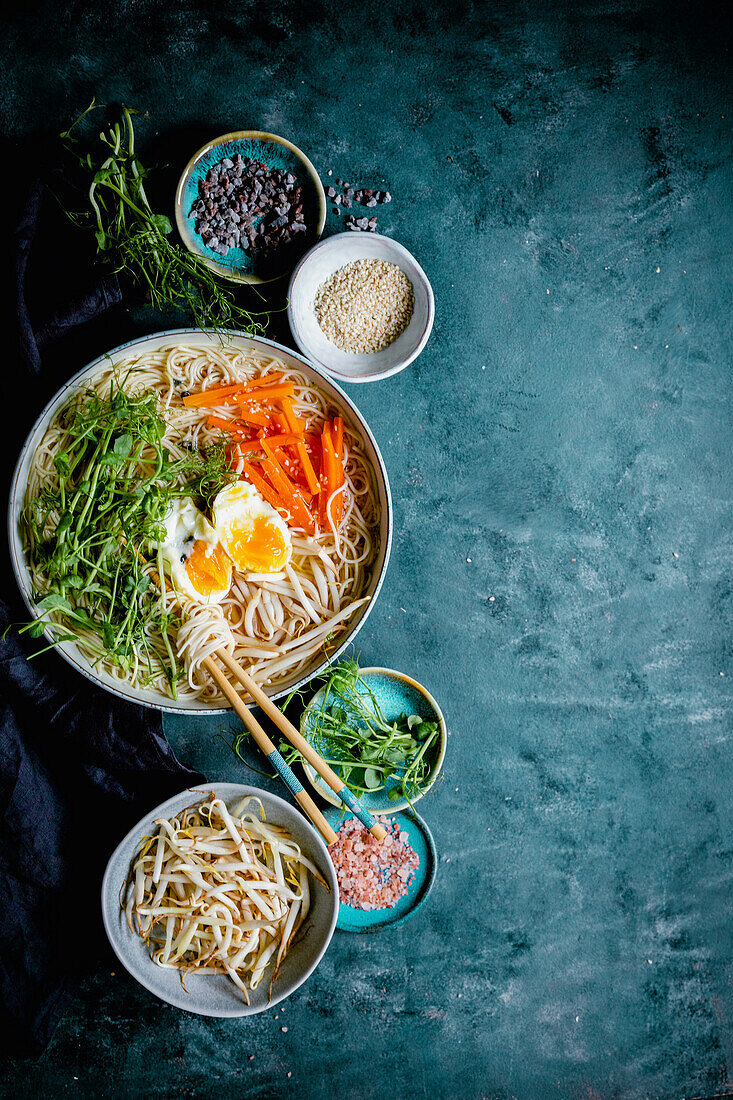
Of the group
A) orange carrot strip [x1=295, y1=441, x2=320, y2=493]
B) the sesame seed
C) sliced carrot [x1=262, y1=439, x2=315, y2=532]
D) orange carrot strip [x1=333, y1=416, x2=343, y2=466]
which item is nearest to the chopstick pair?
sliced carrot [x1=262, y1=439, x2=315, y2=532]

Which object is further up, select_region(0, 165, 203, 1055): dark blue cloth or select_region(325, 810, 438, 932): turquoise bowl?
select_region(0, 165, 203, 1055): dark blue cloth

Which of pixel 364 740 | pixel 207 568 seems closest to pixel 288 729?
pixel 364 740

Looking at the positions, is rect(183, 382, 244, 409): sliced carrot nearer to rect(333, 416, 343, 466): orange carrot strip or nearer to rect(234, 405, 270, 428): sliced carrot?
rect(234, 405, 270, 428): sliced carrot

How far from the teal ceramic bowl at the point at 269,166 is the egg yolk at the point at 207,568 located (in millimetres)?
1107

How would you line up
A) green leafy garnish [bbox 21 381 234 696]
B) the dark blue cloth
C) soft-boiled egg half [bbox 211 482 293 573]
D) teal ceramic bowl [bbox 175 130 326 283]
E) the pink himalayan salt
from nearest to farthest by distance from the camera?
green leafy garnish [bbox 21 381 234 696] → soft-boiled egg half [bbox 211 482 293 573] → the dark blue cloth → teal ceramic bowl [bbox 175 130 326 283] → the pink himalayan salt

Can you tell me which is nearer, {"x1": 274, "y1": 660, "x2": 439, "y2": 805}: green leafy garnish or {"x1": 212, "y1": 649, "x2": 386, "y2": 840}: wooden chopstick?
{"x1": 212, "y1": 649, "x2": 386, "y2": 840}: wooden chopstick

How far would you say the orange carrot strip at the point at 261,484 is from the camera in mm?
2600

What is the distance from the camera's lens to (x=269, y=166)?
9.25 feet

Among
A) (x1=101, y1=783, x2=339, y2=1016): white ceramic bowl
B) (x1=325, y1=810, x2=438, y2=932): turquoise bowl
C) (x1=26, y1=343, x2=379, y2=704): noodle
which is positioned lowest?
(x1=325, y1=810, x2=438, y2=932): turquoise bowl

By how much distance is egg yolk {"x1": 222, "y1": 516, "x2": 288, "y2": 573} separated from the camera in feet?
8.40

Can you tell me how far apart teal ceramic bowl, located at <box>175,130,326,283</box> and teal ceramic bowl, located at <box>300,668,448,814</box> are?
1.68 m

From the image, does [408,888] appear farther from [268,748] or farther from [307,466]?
[307,466]

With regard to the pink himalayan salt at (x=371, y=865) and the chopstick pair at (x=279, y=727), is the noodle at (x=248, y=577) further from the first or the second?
the pink himalayan salt at (x=371, y=865)

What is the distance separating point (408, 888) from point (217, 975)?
81cm
